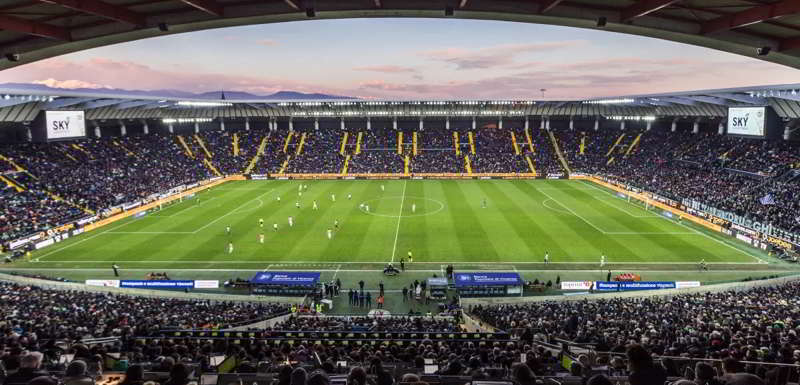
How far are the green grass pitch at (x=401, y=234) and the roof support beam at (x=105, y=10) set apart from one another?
2292cm

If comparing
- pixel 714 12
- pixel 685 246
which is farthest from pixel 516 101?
pixel 714 12

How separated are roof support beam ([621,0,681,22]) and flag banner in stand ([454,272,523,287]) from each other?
18.3 m

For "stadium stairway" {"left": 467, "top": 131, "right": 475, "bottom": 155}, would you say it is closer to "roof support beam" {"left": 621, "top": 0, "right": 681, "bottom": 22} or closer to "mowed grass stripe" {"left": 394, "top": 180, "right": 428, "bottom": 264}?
"mowed grass stripe" {"left": 394, "top": 180, "right": 428, "bottom": 264}

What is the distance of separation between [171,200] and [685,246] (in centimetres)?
5265

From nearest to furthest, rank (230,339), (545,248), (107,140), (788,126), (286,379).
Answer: (286,379) < (230,339) < (545,248) < (788,126) < (107,140)

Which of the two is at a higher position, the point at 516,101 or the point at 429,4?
the point at 516,101

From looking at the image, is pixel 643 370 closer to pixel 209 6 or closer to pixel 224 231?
pixel 209 6

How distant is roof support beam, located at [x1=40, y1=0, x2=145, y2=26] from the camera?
9.97 metres

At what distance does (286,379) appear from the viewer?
229 inches

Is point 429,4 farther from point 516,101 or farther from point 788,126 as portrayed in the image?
point 516,101

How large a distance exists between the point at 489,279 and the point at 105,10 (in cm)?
2250

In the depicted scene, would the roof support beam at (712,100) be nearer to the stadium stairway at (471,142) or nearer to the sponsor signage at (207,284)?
the stadium stairway at (471,142)

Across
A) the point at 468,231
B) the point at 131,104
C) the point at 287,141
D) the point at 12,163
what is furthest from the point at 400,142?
the point at 12,163

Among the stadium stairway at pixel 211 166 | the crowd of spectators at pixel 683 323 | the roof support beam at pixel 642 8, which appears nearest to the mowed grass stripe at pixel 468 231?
the crowd of spectators at pixel 683 323
